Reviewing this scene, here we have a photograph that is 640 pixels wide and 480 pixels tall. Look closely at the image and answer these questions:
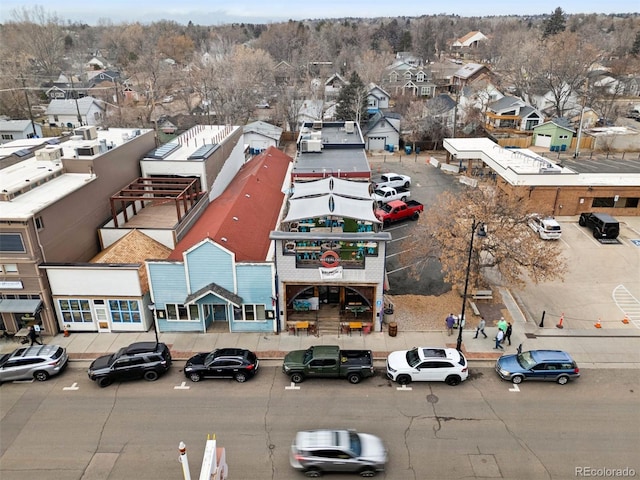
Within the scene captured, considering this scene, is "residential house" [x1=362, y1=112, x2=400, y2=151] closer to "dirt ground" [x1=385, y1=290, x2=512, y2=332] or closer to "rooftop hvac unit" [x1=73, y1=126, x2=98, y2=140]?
"rooftop hvac unit" [x1=73, y1=126, x2=98, y2=140]

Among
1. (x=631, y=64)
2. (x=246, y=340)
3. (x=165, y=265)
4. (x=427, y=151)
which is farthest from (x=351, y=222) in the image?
(x=631, y=64)

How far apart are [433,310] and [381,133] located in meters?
38.9

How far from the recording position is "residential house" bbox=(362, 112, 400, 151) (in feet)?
195

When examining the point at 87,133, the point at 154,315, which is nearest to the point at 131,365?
the point at 154,315

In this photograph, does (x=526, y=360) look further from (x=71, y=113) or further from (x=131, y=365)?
(x=71, y=113)

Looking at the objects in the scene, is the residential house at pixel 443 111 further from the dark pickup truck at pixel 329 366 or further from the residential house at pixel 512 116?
the dark pickup truck at pixel 329 366

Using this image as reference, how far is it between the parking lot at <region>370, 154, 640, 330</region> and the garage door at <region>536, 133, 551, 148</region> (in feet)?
79.7

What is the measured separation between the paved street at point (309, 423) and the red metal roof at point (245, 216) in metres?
7.37

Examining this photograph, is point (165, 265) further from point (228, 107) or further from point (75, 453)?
point (228, 107)

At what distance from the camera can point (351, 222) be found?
80.0 ft

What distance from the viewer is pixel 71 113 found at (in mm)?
71188

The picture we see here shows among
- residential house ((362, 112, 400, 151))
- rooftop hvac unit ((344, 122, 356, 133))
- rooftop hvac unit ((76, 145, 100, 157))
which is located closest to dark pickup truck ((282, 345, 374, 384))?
rooftop hvac unit ((76, 145, 100, 157))

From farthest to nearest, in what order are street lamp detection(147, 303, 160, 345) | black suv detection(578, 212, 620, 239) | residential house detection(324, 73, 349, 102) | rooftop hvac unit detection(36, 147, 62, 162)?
residential house detection(324, 73, 349, 102), black suv detection(578, 212, 620, 239), rooftop hvac unit detection(36, 147, 62, 162), street lamp detection(147, 303, 160, 345)

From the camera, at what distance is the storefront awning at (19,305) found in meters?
22.6
